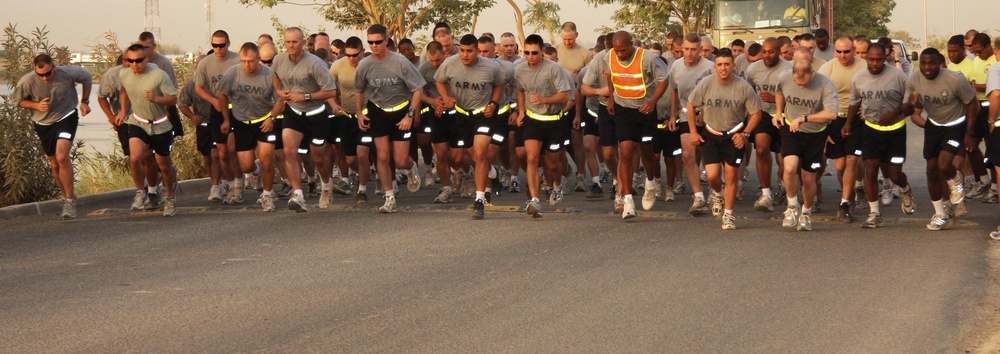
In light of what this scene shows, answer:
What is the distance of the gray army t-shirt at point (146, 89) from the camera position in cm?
1401

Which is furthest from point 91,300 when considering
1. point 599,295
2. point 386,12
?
point 386,12

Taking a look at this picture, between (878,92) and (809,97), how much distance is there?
0.63 metres

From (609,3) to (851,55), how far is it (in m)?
35.0

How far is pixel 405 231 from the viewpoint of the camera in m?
12.4

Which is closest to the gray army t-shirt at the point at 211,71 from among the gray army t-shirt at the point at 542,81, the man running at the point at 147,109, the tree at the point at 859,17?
the man running at the point at 147,109

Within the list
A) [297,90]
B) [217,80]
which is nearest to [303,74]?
[297,90]

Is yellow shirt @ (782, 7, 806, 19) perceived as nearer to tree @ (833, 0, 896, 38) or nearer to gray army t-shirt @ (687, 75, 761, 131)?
gray army t-shirt @ (687, 75, 761, 131)

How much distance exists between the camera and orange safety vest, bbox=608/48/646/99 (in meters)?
13.5

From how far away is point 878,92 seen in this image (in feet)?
41.0

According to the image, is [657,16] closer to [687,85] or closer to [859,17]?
[859,17]

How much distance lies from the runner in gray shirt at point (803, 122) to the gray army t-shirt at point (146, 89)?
583 cm

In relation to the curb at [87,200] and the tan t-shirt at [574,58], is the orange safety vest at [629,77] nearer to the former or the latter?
the tan t-shirt at [574,58]

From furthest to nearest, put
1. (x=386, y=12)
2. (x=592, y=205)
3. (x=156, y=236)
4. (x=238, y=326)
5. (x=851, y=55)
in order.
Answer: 1. (x=386, y=12)
2. (x=592, y=205)
3. (x=851, y=55)
4. (x=156, y=236)
5. (x=238, y=326)

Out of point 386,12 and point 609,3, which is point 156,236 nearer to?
point 386,12
